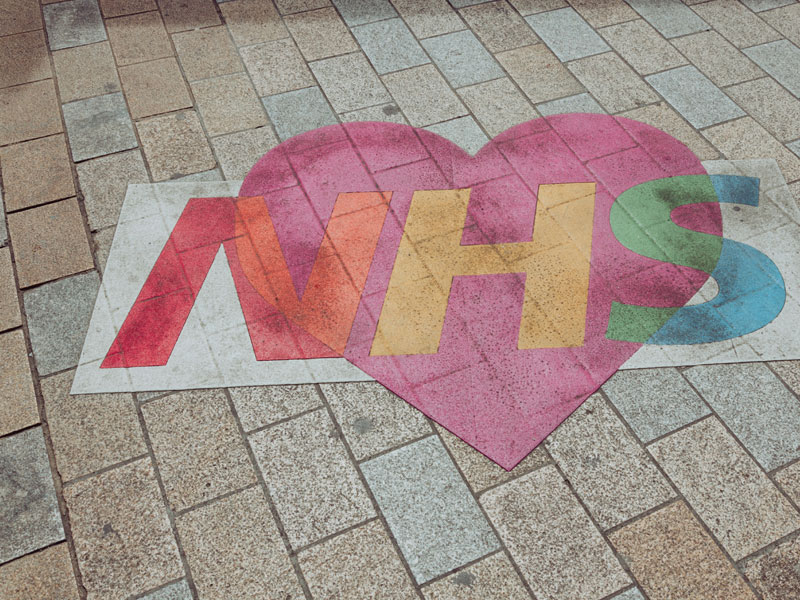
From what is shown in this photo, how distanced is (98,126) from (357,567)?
4.74m

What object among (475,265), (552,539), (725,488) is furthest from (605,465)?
(475,265)

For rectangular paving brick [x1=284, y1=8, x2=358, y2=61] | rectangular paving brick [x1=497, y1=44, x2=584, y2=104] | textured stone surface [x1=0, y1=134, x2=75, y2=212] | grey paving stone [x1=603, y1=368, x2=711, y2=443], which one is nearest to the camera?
grey paving stone [x1=603, y1=368, x2=711, y2=443]

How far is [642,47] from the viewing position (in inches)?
289

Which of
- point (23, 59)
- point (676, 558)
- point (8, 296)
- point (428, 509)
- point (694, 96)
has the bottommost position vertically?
point (676, 558)

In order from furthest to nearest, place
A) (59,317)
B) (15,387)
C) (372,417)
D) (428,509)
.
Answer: (59,317) → (15,387) → (372,417) → (428,509)

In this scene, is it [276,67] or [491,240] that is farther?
[276,67]

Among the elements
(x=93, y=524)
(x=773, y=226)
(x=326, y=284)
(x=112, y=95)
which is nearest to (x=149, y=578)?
(x=93, y=524)

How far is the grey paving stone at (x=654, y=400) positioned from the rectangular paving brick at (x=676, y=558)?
554 mm

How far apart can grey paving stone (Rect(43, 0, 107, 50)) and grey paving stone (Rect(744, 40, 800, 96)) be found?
22.5ft

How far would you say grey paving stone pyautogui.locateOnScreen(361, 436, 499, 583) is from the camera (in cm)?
410

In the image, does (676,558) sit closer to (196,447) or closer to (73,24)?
(196,447)

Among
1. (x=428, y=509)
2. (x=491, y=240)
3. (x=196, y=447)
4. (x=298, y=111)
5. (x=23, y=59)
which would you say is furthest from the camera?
(x=23, y=59)

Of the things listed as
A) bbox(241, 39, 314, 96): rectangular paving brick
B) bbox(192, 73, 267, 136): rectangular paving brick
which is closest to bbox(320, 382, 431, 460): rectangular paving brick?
bbox(192, 73, 267, 136): rectangular paving brick

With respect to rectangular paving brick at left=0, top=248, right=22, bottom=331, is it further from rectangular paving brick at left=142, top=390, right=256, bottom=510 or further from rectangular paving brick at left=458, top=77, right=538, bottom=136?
rectangular paving brick at left=458, top=77, right=538, bottom=136
